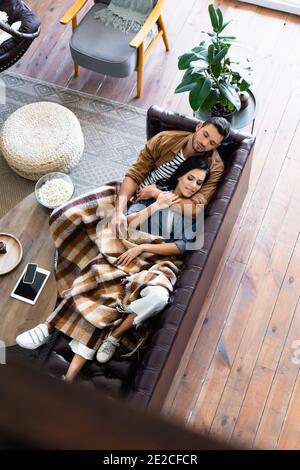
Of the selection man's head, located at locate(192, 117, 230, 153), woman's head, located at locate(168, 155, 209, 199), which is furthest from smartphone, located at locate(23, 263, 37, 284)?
man's head, located at locate(192, 117, 230, 153)

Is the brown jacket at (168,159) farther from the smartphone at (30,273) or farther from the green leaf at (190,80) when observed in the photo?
the smartphone at (30,273)

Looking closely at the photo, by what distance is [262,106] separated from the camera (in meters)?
3.74

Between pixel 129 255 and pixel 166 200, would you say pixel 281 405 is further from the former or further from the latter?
pixel 166 200

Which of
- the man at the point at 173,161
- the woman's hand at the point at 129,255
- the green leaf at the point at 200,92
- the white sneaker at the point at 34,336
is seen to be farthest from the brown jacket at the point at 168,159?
the white sneaker at the point at 34,336

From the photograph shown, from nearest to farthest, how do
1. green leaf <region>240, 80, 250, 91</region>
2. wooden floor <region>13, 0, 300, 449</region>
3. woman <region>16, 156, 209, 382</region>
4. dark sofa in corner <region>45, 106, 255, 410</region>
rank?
1. dark sofa in corner <region>45, 106, 255, 410</region>
2. woman <region>16, 156, 209, 382</region>
3. wooden floor <region>13, 0, 300, 449</region>
4. green leaf <region>240, 80, 250, 91</region>

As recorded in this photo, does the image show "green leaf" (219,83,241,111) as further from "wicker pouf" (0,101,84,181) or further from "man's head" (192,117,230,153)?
"wicker pouf" (0,101,84,181)

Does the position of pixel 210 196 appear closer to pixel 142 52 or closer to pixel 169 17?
pixel 142 52

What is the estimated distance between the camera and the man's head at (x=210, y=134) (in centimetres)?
261

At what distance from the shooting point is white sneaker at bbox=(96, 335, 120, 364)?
249cm

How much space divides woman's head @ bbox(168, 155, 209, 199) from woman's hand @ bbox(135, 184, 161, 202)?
0.12 m

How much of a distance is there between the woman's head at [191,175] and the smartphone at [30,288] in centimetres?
81
